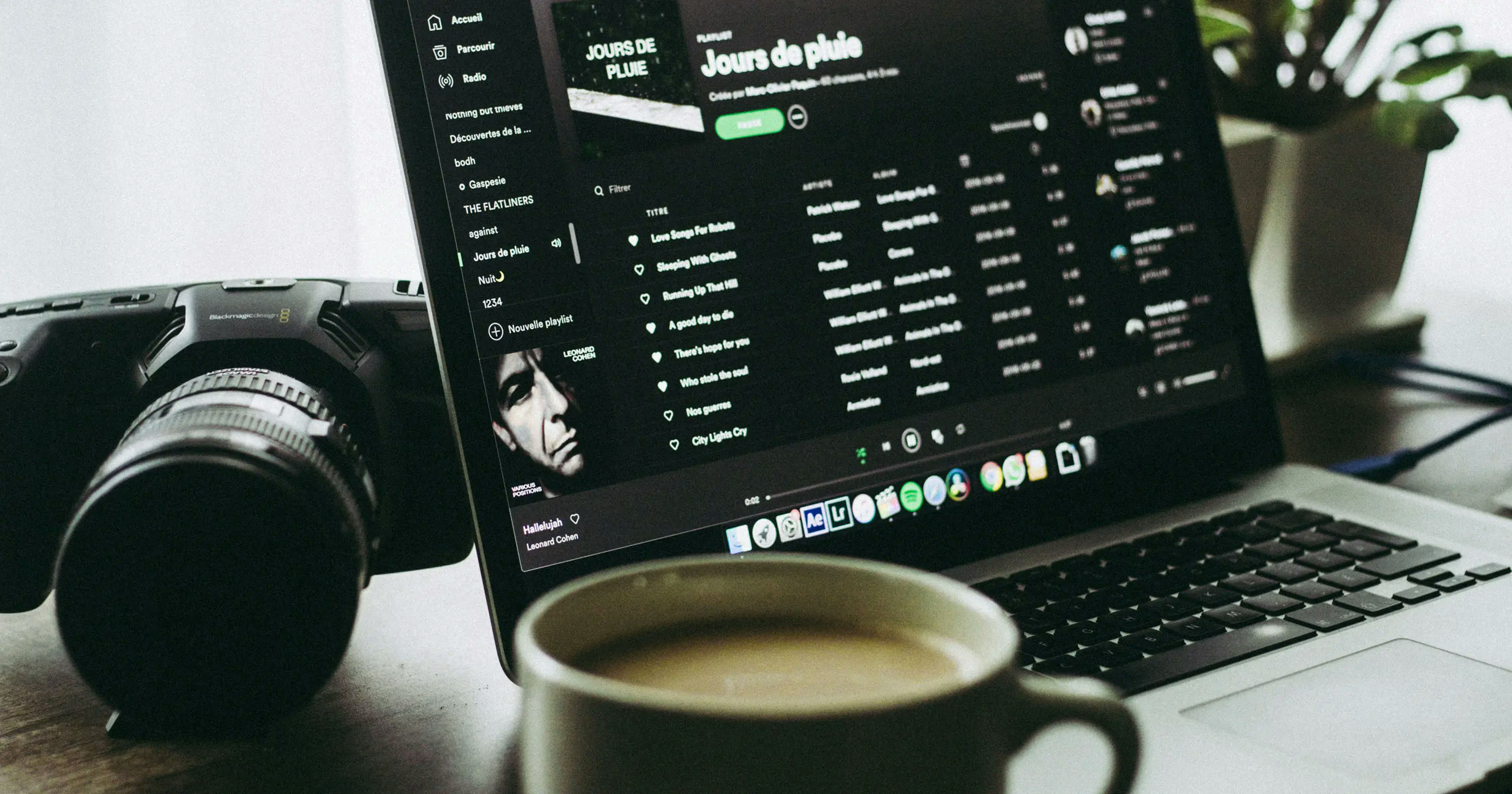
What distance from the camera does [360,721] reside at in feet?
1.47

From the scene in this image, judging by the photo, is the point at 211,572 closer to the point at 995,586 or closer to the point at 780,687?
the point at 780,687

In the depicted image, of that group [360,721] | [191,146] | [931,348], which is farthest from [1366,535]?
[191,146]

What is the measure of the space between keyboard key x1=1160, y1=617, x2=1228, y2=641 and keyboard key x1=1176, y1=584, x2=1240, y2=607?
0.05ft

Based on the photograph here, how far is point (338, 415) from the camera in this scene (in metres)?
0.48

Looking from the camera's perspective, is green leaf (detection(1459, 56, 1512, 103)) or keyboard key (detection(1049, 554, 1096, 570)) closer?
keyboard key (detection(1049, 554, 1096, 570))

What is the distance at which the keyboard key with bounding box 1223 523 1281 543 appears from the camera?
559 millimetres

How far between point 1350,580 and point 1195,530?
0.26 feet

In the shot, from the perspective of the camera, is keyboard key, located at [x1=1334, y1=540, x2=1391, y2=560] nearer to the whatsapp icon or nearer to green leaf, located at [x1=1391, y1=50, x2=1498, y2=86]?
the whatsapp icon

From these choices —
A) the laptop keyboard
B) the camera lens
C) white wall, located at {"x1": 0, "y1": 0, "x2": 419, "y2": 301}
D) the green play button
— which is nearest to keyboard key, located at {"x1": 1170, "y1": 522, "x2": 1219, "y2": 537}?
the laptop keyboard

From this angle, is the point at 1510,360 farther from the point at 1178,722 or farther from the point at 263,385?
the point at 263,385

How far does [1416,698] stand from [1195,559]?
0.13m

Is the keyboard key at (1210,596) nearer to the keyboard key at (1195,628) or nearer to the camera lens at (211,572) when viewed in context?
the keyboard key at (1195,628)

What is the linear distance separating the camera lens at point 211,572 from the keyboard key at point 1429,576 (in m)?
0.44

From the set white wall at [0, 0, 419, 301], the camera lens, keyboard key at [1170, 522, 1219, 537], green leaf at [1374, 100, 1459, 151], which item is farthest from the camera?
white wall at [0, 0, 419, 301]
